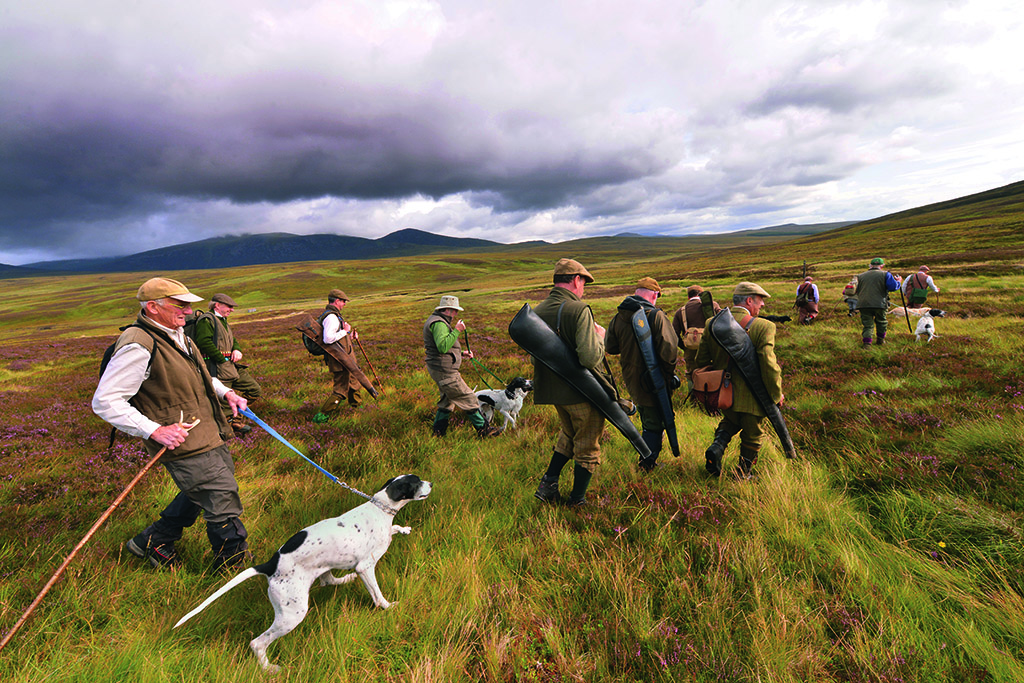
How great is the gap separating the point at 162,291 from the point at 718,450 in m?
6.07

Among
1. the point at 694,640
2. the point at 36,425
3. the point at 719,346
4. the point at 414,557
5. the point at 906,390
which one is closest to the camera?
the point at 694,640

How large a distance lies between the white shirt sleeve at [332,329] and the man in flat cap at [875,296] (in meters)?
13.1

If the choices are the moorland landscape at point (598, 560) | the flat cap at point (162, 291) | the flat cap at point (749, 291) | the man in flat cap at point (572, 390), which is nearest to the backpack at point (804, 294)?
the moorland landscape at point (598, 560)

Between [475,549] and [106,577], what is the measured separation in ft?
10.3

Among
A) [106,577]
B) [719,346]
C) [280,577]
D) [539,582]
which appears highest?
[719,346]

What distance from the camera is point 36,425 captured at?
7.61 m

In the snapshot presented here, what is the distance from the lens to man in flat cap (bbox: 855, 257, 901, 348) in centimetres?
992

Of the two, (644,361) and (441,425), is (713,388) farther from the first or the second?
(441,425)

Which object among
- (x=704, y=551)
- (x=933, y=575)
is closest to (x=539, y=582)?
(x=704, y=551)

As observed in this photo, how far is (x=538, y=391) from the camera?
421cm

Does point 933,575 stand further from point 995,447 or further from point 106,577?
point 106,577

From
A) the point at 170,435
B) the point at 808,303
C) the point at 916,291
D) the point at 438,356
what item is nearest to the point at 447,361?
the point at 438,356

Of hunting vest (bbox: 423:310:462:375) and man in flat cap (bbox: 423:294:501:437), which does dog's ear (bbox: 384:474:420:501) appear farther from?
hunting vest (bbox: 423:310:462:375)

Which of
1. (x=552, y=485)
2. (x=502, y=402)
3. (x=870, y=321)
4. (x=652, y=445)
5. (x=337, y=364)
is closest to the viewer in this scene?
(x=552, y=485)
